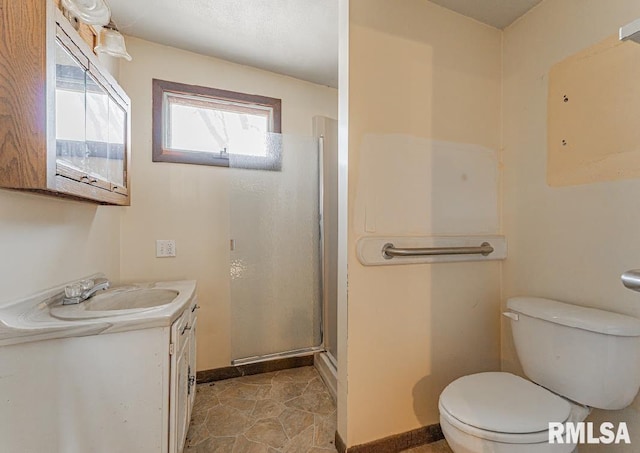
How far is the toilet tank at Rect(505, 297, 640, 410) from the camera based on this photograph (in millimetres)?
964

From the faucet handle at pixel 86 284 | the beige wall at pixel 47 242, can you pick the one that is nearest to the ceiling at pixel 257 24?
the beige wall at pixel 47 242

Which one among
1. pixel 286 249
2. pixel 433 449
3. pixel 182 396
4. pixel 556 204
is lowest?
pixel 433 449

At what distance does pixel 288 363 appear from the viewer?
213 centimetres

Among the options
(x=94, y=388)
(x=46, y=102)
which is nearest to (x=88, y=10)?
(x=46, y=102)

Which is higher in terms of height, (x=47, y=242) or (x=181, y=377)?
(x=47, y=242)

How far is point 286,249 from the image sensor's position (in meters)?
2.09

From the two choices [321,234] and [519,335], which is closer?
[519,335]

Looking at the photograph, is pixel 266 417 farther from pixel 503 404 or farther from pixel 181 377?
pixel 503 404

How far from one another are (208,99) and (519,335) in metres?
2.31

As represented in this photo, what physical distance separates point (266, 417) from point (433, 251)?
1314mm

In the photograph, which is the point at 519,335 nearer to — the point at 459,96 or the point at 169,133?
the point at 459,96

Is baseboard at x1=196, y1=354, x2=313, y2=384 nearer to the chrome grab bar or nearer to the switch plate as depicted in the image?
the switch plate

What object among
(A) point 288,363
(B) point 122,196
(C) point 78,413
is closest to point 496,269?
(A) point 288,363

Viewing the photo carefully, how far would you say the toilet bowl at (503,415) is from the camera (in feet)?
2.92
